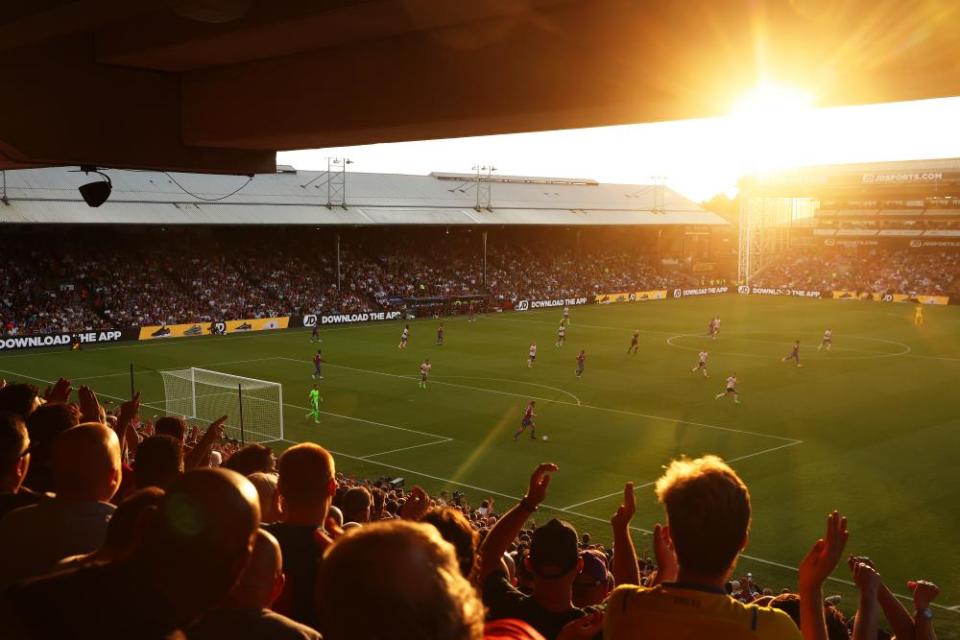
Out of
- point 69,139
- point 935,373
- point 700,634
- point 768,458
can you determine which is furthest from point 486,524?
point 935,373

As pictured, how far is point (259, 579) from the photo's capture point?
326 centimetres

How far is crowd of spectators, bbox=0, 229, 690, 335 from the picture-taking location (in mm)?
57281

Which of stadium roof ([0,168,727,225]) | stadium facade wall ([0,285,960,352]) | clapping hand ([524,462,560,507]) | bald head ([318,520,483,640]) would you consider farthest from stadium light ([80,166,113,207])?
stadium facade wall ([0,285,960,352])

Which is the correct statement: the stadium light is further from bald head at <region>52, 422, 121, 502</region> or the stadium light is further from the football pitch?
the football pitch

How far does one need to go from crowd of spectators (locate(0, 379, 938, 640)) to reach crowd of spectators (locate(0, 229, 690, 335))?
170ft

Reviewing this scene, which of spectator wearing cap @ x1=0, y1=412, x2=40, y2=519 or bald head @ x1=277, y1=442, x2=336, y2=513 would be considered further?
spectator wearing cap @ x1=0, y1=412, x2=40, y2=519

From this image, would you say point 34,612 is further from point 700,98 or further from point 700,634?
point 700,98

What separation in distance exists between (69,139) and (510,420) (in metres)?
25.4

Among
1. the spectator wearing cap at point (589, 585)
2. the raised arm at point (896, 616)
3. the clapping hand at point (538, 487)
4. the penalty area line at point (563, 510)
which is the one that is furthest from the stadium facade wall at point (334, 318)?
the raised arm at point (896, 616)

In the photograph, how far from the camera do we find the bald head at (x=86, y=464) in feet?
14.5

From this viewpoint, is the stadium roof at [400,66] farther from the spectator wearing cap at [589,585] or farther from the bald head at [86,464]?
the spectator wearing cap at [589,585]

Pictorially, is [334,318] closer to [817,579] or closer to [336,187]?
[336,187]

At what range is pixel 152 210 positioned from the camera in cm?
6041

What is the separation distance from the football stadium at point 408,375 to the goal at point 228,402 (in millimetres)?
211
